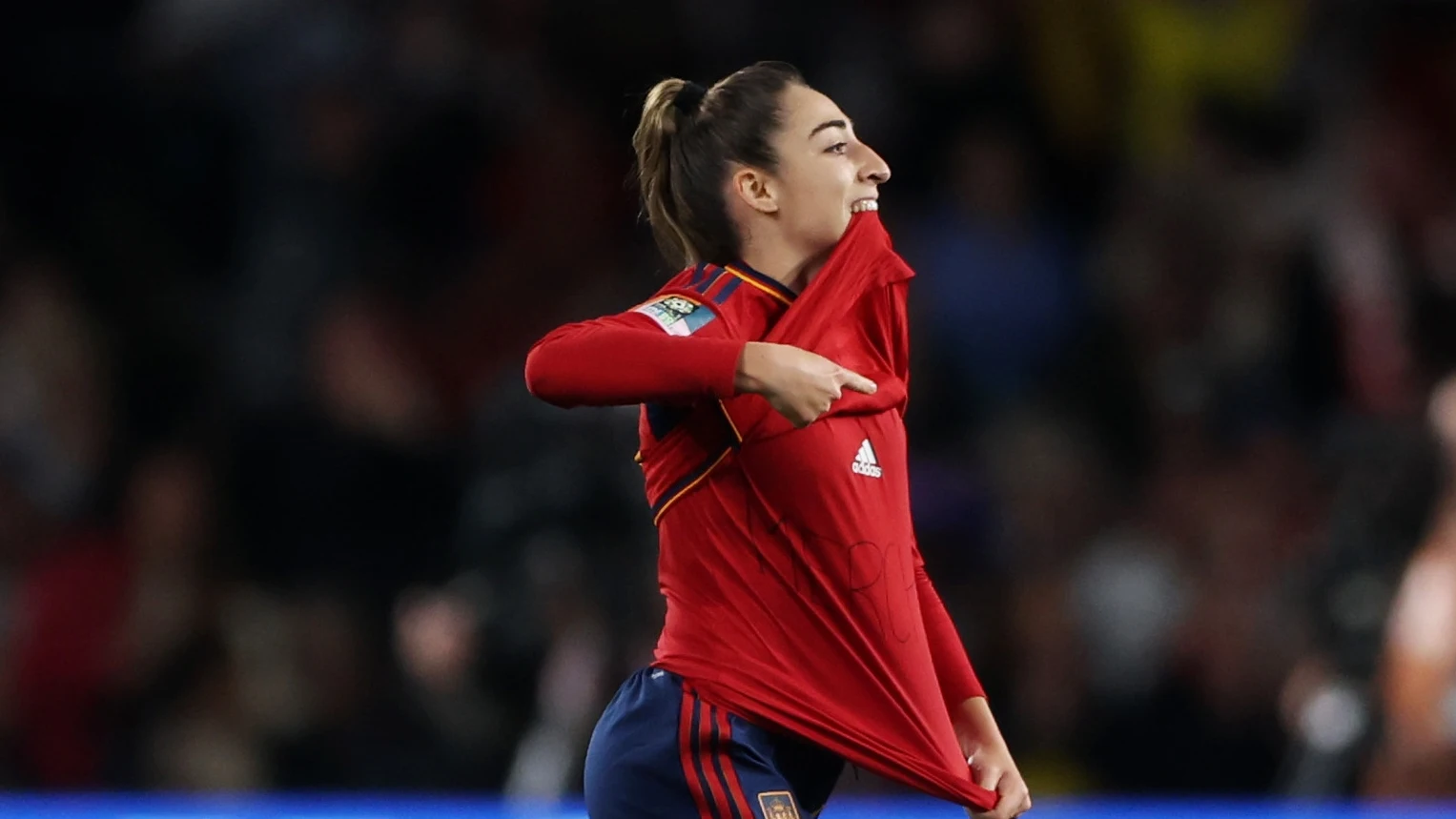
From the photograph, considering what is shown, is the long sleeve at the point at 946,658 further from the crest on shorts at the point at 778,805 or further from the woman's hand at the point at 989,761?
the crest on shorts at the point at 778,805

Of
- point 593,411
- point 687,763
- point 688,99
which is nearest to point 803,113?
point 688,99

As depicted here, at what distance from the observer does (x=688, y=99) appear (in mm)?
2939

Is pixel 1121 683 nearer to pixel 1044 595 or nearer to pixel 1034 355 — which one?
pixel 1044 595

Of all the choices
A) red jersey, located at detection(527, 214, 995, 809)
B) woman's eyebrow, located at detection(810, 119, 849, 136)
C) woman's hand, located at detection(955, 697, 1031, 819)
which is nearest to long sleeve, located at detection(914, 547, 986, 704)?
woman's hand, located at detection(955, 697, 1031, 819)

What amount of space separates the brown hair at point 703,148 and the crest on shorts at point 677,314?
194 mm

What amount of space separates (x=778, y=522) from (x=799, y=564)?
59 millimetres

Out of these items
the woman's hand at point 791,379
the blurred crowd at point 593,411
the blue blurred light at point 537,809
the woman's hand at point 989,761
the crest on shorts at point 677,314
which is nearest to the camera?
the woman's hand at point 791,379

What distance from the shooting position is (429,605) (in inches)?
230

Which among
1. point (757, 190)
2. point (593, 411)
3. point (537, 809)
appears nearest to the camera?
point (757, 190)

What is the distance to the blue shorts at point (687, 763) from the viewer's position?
268 cm

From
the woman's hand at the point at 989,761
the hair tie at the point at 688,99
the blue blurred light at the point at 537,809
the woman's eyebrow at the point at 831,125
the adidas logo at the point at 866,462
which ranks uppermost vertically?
the hair tie at the point at 688,99

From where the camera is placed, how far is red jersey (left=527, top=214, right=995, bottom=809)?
2705 millimetres

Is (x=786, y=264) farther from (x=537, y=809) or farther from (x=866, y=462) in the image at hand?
(x=537, y=809)

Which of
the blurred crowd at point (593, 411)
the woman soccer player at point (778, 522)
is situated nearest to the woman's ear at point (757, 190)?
the woman soccer player at point (778, 522)
